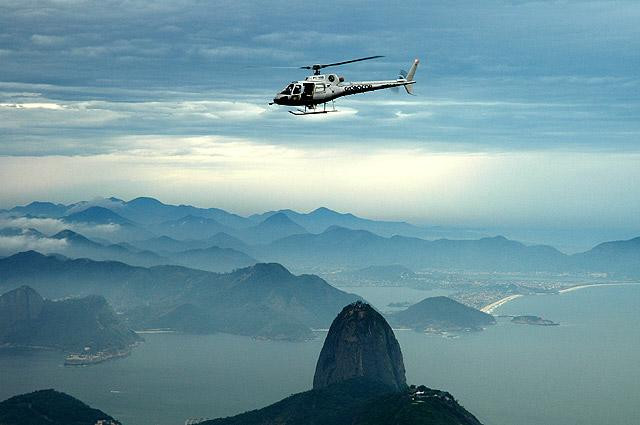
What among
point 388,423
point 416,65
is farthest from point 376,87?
point 388,423

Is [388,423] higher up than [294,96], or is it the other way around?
[294,96]

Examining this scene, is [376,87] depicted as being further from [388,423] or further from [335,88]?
[388,423]

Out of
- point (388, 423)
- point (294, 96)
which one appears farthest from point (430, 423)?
point (294, 96)

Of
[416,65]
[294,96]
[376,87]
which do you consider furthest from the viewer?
[416,65]

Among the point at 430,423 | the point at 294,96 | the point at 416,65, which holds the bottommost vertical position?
the point at 430,423

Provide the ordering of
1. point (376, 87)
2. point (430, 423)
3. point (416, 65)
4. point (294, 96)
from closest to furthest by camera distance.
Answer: point (294, 96), point (376, 87), point (416, 65), point (430, 423)

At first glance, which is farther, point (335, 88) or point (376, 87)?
point (376, 87)

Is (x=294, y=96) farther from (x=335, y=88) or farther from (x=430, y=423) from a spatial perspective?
(x=430, y=423)
